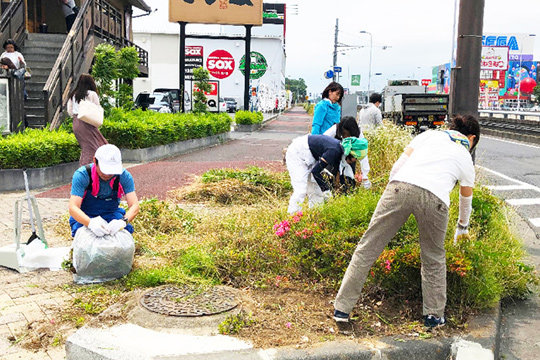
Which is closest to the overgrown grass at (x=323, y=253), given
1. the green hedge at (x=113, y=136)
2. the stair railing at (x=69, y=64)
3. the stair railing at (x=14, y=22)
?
the green hedge at (x=113, y=136)

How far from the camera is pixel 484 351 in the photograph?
12.1 feet

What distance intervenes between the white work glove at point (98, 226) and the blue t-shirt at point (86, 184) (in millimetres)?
292

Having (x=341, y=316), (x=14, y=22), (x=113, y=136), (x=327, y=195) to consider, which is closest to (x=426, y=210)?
(x=341, y=316)

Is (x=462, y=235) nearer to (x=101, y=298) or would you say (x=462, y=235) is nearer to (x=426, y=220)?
(x=426, y=220)

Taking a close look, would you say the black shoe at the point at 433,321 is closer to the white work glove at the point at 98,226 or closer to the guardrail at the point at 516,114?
the white work glove at the point at 98,226

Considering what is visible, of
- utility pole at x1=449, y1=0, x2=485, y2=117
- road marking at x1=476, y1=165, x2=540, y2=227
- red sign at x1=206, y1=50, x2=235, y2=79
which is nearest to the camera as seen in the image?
utility pole at x1=449, y1=0, x2=485, y2=117

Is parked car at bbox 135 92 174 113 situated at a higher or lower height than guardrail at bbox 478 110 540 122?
higher

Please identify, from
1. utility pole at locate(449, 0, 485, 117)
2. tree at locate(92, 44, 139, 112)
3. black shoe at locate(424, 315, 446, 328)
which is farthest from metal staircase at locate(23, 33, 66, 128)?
black shoe at locate(424, 315, 446, 328)

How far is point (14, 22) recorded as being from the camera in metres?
16.8

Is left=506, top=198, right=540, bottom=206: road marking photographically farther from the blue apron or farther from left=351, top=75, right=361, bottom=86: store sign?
left=351, top=75, right=361, bottom=86: store sign

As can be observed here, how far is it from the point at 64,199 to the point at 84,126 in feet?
5.90

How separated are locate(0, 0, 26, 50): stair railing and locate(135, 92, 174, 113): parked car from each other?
27.5ft

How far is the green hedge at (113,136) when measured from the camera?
386 inches

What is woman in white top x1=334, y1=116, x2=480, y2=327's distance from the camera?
381 centimetres
